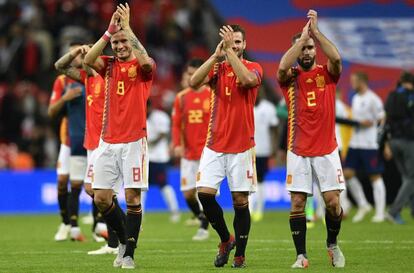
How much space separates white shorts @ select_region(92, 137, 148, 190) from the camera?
1166 centimetres

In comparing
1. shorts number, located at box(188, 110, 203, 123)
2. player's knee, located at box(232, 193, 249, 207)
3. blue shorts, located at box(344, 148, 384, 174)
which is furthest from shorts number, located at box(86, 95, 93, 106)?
blue shorts, located at box(344, 148, 384, 174)

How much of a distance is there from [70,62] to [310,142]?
11.5 ft

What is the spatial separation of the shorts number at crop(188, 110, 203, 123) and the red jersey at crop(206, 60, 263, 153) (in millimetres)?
5449

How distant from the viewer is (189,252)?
13.7m

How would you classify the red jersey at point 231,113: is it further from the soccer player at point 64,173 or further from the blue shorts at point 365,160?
Result: the blue shorts at point 365,160

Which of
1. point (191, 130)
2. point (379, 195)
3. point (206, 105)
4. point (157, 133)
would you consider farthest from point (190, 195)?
point (379, 195)

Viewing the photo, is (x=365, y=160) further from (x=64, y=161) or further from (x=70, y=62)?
(x=70, y=62)

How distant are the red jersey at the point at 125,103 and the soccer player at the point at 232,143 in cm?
62

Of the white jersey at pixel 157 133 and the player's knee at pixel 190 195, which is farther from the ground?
the white jersey at pixel 157 133

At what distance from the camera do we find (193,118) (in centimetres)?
1742

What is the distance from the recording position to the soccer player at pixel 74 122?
1522cm

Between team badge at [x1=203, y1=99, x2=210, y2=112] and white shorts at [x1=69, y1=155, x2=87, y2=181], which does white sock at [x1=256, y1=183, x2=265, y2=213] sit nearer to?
team badge at [x1=203, y1=99, x2=210, y2=112]

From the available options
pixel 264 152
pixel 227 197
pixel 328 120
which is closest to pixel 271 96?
pixel 227 197

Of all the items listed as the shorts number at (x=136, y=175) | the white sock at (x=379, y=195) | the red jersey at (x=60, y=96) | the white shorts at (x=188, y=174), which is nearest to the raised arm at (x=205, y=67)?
the shorts number at (x=136, y=175)
